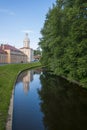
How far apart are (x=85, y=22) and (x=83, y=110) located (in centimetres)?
1209

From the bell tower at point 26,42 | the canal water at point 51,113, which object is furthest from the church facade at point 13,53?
the canal water at point 51,113

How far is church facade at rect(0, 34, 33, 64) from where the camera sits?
130875 mm

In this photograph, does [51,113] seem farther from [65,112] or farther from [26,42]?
[26,42]

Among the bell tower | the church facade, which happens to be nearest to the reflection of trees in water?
the church facade

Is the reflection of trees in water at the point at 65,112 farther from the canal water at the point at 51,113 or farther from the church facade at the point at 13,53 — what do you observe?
the church facade at the point at 13,53

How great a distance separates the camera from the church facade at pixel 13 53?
5153 inches

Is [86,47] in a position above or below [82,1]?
below

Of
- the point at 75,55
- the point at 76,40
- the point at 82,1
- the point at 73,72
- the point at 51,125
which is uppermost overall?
the point at 82,1

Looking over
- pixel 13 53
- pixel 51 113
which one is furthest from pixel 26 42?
pixel 51 113

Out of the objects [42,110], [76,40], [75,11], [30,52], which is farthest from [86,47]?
[30,52]

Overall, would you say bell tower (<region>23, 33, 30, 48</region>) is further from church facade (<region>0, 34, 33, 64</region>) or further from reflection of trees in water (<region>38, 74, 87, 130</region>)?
reflection of trees in water (<region>38, 74, 87, 130</region>)

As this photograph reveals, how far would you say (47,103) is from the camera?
1738 cm

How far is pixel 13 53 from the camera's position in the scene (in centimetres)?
14575

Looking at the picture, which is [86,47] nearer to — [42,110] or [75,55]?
[75,55]
